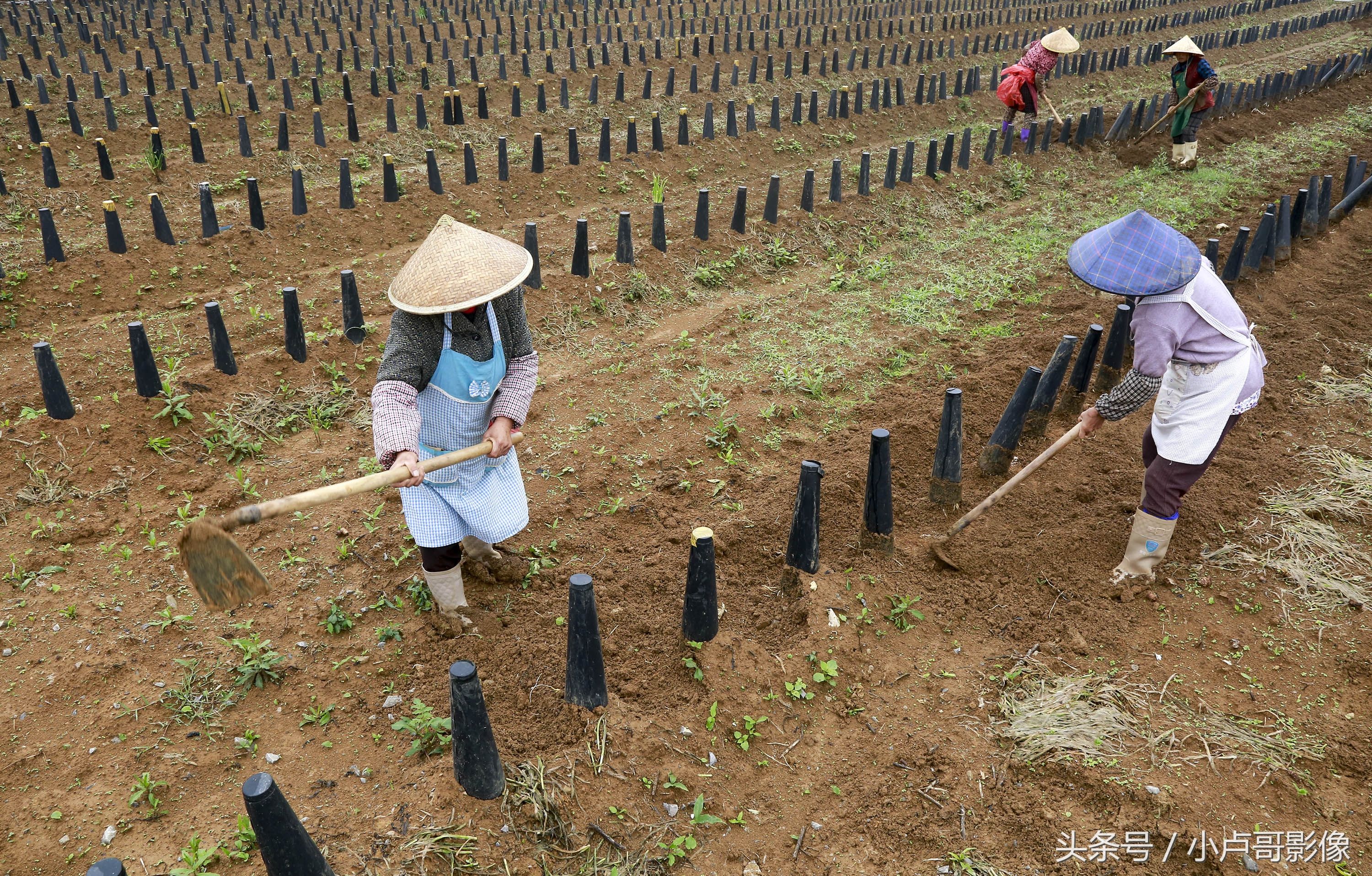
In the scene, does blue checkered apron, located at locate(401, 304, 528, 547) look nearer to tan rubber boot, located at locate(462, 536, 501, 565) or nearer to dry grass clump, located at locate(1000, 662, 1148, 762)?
tan rubber boot, located at locate(462, 536, 501, 565)

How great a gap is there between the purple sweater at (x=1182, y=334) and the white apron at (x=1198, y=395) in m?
0.02

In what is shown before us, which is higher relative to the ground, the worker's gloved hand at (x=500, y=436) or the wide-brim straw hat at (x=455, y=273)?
the wide-brim straw hat at (x=455, y=273)

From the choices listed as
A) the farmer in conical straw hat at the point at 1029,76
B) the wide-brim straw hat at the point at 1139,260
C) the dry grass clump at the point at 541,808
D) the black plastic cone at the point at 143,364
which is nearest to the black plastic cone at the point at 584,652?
the dry grass clump at the point at 541,808

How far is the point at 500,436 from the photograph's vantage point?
10.6 ft

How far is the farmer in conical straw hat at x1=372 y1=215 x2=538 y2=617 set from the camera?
9.68 feet

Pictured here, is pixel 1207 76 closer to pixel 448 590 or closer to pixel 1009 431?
pixel 1009 431

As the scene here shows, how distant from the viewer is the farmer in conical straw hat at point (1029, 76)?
1034 centimetres

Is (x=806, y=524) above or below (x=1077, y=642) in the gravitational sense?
above

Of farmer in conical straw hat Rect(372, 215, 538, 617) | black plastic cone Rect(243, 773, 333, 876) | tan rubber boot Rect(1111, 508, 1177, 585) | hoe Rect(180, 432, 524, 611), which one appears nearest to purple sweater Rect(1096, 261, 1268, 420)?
tan rubber boot Rect(1111, 508, 1177, 585)

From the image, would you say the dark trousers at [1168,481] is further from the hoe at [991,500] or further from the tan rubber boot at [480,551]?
the tan rubber boot at [480,551]

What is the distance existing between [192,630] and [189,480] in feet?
3.91

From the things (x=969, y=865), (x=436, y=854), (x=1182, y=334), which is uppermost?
(x=1182, y=334)

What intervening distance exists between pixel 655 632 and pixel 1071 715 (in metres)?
1.56

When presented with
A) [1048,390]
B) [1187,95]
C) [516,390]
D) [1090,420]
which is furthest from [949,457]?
[1187,95]
